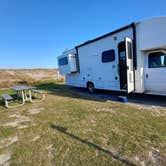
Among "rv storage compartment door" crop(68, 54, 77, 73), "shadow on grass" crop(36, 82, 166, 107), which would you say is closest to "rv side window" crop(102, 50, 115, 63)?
"shadow on grass" crop(36, 82, 166, 107)

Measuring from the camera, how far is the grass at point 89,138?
2.33 m

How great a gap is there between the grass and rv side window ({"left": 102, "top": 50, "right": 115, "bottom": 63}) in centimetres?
275

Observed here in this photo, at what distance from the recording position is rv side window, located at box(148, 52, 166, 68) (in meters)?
5.04

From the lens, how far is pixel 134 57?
5.41 metres

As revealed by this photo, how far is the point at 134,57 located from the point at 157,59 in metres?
0.89

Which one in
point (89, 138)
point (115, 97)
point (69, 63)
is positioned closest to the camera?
point (89, 138)

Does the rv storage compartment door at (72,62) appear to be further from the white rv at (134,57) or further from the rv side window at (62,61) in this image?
the white rv at (134,57)

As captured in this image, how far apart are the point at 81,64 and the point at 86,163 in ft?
21.9

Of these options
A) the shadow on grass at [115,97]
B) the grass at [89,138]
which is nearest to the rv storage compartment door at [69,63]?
the shadow on grass at [115,97]

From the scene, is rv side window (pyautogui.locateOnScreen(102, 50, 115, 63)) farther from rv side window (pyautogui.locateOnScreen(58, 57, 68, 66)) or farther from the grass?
rv side window (pyautogui.locateOnScreen(58, 57, 68, 66))

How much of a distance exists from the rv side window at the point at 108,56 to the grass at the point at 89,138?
9.03ft

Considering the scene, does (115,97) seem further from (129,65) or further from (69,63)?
(69,63)

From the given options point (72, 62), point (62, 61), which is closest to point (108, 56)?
point (72, 62)

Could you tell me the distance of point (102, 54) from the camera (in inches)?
263
